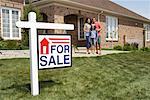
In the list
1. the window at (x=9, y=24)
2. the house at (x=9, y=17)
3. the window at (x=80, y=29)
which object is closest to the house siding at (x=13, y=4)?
the house at (x=9, y=17)

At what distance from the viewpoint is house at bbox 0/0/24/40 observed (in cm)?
1689

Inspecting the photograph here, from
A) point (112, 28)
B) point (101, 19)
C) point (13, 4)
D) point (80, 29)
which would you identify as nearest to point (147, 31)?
point (112, 28)

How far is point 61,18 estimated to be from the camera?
18844 millimetres

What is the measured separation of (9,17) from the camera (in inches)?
680

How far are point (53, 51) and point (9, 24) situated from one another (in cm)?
1251

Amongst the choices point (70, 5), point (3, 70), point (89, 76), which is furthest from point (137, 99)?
point (70, 5)

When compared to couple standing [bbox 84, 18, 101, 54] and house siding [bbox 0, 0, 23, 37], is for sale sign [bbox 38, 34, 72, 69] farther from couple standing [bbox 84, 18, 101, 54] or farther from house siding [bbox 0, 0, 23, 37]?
house siding [bbox 0, 0, 23, 37]

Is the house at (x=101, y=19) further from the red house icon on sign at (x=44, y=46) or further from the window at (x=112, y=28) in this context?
the red house icon on sign at (x=44, y=46)

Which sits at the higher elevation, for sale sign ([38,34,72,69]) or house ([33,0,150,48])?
house ([33,0,150,48])

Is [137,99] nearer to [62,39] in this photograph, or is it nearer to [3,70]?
[62,39]

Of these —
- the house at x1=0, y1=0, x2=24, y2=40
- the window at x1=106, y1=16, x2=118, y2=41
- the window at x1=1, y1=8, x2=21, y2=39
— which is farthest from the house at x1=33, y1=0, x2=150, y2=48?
the window at x1=1, y1=8, x2=21, y2=39

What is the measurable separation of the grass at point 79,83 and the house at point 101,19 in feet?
32.5

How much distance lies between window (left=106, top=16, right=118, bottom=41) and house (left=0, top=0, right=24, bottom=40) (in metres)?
9.78

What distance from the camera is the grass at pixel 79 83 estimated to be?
5266mm
